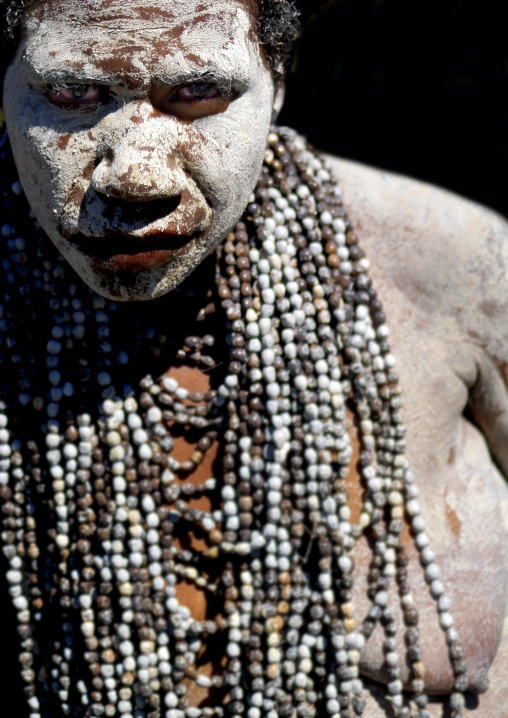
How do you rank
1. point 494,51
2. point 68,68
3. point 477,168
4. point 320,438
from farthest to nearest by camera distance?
Result: 1. point 477,168
2. point 494,51
3. point 320,438
4. point 68,68

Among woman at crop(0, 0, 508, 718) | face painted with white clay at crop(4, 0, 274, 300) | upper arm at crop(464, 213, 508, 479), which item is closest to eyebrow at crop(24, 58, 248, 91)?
face painted with white clay at crop(4, 0, 274, 300)

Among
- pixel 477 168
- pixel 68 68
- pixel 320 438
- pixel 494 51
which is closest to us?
A: pixel 68 68

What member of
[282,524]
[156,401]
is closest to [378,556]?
[282,524]

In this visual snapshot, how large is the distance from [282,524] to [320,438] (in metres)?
0.18

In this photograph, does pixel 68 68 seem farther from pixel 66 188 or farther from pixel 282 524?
pixel 282 524

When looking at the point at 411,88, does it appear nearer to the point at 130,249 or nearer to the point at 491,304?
the point at 491,304

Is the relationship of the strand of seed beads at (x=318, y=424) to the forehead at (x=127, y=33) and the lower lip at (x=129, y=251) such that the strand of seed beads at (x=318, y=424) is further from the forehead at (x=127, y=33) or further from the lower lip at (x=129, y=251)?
the forehead at (x=127, y=33)

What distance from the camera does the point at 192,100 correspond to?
1.22 meters

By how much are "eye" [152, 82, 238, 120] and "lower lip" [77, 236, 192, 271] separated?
19 centimetres

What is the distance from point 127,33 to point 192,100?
133 millimetres

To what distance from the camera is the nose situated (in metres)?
1.16

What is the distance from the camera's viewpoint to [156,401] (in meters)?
1.51

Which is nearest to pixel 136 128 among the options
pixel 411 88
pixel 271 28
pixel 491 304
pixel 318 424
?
pixel 271 28

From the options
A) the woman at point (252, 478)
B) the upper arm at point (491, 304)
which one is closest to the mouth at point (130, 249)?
the woman at point (252, 478)
